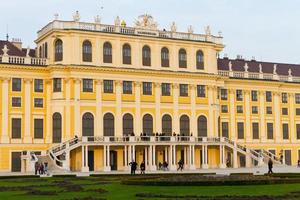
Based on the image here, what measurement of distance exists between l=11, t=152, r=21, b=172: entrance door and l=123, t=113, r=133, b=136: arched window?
12.1m

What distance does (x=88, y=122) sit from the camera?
6681 centimetres

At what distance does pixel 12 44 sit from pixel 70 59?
9341 mm

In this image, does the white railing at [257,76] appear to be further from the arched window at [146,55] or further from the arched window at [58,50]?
the arched window at [58,50]

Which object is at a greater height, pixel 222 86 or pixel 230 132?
pixel 222 86

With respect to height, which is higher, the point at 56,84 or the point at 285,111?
the point at 56,84

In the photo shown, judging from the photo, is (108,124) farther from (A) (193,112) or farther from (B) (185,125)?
(A) (193,112)

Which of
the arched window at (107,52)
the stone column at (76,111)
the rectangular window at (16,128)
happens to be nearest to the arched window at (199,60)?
the arched window at (107,52)

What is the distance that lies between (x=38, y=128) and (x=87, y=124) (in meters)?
5.35

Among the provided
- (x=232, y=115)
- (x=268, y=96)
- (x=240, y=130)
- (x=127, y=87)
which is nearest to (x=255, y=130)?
(x=240, y=130)

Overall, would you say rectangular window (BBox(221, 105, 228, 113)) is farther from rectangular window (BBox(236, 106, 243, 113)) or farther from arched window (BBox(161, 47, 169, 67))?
arched window (BBox(161, 47, 169, 67))

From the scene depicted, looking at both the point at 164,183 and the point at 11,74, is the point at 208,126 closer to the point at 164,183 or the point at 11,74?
the point at 11,74

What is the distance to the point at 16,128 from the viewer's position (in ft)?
213

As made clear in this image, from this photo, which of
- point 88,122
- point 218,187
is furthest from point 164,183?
point 88,122

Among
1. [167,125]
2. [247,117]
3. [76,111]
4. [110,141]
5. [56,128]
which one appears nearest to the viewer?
[110,141]
